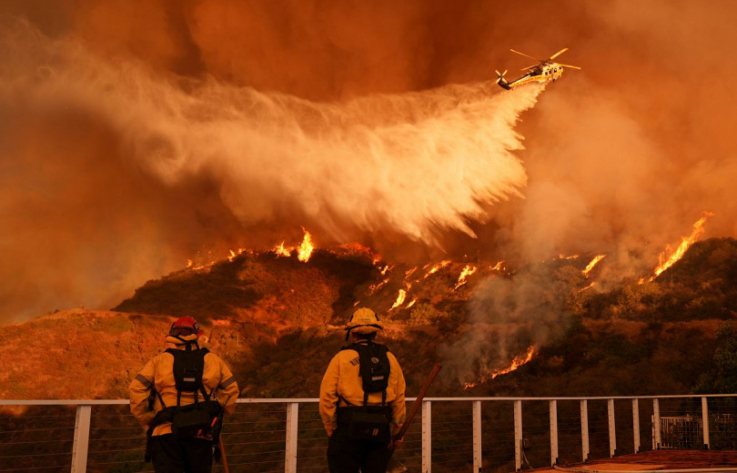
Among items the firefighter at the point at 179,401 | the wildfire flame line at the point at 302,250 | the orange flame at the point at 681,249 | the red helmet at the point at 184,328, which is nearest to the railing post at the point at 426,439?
the firefighter at the point at 179,401

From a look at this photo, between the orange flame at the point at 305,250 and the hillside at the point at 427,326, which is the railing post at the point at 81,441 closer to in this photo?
the hillside at the point at 427,326

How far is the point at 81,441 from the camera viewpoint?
550 centimetres

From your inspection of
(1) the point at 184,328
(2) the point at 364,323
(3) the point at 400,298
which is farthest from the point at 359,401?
(3) the point at 400,298

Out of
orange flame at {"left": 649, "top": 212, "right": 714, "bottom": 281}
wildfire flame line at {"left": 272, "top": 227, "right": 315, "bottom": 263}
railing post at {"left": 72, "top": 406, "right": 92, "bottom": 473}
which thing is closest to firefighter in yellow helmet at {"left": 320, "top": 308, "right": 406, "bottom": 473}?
railing post at {"left": 72, "top": 406, "right": 92, "bottom": 473}

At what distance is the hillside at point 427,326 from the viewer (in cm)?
4377

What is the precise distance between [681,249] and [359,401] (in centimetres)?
5723

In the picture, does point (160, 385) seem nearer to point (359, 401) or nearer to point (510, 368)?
point (359, 401)

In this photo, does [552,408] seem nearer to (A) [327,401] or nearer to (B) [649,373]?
(A) [327,401]

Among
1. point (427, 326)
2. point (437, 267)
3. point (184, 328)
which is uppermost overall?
point (437, 267)

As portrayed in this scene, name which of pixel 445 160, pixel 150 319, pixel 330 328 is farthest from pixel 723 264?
pixel 150 319

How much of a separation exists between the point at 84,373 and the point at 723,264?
54.6 m

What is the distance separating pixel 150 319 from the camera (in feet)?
234

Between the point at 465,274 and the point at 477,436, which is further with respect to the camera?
the point at 465,274

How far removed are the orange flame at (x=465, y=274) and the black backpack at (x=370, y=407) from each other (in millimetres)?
64327
